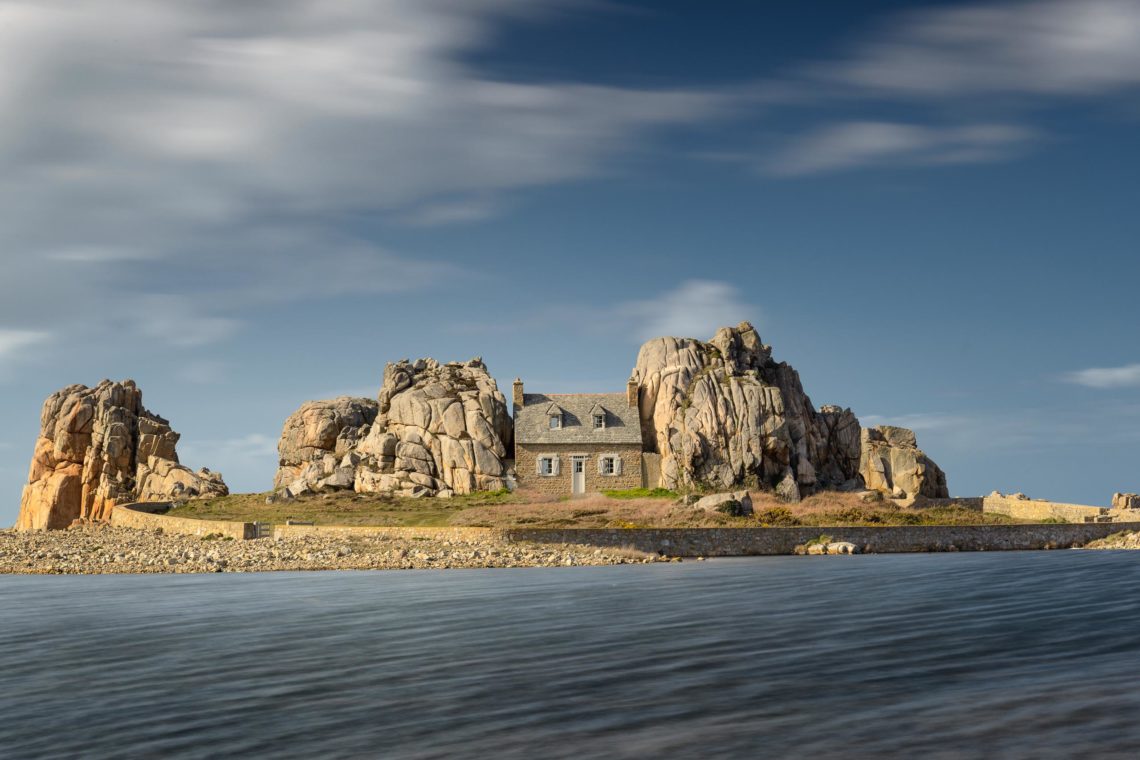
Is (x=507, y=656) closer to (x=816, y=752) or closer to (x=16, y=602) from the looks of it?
(x=816, y=752)

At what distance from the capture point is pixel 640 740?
1276 centimetres

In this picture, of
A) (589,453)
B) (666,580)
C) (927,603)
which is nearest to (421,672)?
(927,603)

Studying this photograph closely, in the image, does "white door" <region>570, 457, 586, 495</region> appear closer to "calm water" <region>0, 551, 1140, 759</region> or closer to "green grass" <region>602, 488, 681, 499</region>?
"green grass" <region>602, 488, 681, 499</region>

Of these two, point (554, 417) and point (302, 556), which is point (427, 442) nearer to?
point (554, 417)

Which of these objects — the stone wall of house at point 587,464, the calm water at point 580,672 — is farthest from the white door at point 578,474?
the calm water at point 580,672

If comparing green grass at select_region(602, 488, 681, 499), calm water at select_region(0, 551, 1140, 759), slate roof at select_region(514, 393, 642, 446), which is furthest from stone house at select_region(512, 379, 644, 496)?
calm water at select_region(0, 551, 1140, 759)

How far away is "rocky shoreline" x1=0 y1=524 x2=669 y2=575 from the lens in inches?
1738

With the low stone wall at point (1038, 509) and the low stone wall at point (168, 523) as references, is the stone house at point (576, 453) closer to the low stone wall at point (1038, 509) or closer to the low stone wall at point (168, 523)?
the low stone wall at point (168, 523)

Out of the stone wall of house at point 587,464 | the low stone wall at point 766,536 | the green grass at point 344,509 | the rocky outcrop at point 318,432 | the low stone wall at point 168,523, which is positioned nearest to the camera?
the low stone wall at point 766,536

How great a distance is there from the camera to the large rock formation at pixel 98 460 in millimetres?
75625

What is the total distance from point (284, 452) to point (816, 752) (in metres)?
73.8

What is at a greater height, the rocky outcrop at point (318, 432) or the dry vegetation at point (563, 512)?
the rocky outcrop at point (318, 432)

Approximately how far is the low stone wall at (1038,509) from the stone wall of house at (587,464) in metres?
24.0

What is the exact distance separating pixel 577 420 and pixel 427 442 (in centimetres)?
1047
